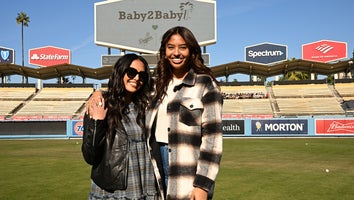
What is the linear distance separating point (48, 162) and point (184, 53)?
39.8ft

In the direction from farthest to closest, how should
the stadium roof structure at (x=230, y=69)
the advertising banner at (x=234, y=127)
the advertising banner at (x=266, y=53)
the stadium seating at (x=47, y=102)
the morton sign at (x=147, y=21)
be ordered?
the advertising banner at (x=266, y=53), the stadium roof structure at (x=230, y=69), the stadium seating at (x=47, y=102), the morton sign at (x=147, y=21), the advertising banner at (x=234, y=127)

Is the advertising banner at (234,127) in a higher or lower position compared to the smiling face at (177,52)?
lower

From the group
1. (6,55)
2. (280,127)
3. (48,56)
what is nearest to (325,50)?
(280,127)

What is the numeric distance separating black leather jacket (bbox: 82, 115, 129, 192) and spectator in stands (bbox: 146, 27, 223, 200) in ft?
0.81

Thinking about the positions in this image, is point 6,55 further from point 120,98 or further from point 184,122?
point 184,122

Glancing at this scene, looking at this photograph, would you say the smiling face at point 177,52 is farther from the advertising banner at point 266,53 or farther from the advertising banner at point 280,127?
the advertising banner at point 266,53

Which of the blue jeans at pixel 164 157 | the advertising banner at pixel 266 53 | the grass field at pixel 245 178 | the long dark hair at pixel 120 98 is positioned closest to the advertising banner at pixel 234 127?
the grass field at pixel 245 178

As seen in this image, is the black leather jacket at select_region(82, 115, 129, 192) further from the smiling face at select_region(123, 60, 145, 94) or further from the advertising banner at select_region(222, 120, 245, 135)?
the advertising banner at select_region(222, 120, 245, 135)

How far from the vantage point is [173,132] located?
113 inches

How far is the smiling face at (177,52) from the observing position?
3.00 m

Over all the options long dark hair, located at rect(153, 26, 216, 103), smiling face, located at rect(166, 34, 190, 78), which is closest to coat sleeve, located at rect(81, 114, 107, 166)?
long dark hair, located at rect(153, 26, 216, 103)

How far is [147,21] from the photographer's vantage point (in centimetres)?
Answer: 3441

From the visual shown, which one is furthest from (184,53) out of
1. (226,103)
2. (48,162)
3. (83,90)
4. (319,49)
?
(319,49)

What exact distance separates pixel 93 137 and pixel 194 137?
0.81 metres
